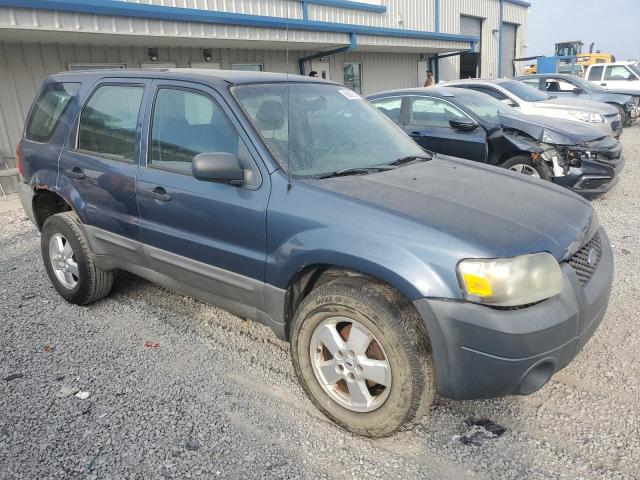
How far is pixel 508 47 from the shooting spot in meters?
27.6

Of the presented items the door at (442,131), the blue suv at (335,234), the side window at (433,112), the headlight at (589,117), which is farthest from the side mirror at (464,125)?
the headlight at (589,117)

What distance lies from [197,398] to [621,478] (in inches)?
84.8

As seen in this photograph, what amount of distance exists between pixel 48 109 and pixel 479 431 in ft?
13.0

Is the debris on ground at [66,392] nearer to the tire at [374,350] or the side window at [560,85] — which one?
the tire at [374,350]

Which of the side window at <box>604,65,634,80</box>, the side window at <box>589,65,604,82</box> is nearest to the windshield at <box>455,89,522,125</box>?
the side window at <box>604,65,634,80</box>

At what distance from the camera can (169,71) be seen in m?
3.29

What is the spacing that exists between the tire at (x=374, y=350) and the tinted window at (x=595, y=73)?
18.7 meters

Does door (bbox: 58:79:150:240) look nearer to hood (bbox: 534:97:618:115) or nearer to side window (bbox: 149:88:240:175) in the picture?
side window (bbox: 149:88:240:175)

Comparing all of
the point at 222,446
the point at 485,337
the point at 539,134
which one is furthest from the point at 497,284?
the point at 539,134

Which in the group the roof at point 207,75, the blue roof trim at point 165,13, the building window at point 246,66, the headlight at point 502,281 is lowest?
the headlight at point 502,281

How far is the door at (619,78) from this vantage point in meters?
16.4

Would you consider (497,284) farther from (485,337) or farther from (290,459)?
(290,459)

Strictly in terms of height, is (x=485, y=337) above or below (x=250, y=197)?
Result: below

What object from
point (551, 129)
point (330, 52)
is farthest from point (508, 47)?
point (551, 129)
